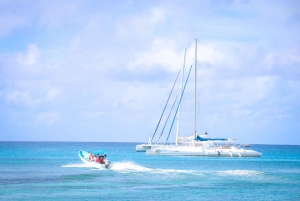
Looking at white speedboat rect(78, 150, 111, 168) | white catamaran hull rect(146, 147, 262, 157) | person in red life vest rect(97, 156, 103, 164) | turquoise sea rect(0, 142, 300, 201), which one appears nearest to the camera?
turquoise sea rect(0, 142, 300, 201)

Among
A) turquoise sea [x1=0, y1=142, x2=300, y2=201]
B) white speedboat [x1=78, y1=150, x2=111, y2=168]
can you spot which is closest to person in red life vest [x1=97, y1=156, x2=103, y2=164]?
white speedboat [x1=78, y1=150, x2=111, y2=168]

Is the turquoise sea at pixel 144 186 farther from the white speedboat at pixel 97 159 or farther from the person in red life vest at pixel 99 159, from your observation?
the person in red life vest at pixel 99 159

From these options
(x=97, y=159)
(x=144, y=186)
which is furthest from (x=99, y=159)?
(x=144, y=186)

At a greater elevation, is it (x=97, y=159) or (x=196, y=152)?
(x=196, y=152)

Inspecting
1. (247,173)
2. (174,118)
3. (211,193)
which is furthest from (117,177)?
(174,118)

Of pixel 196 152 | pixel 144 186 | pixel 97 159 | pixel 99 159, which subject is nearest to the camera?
pixel 144 186

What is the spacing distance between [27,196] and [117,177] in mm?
13593

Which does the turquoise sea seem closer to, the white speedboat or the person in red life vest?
the white speedboat

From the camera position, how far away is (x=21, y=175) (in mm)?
50594

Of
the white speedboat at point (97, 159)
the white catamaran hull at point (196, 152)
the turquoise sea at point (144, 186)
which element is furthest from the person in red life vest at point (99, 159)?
the white catamaran hull at point (196, 152)

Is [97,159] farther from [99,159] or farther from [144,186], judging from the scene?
[144,186]

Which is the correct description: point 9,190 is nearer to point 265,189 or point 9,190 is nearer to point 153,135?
point 265,189

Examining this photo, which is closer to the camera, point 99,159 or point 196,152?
point 99,159

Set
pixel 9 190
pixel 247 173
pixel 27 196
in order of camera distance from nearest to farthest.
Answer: pixel 27 196 < pixel 9 190 < pixel 247 173
